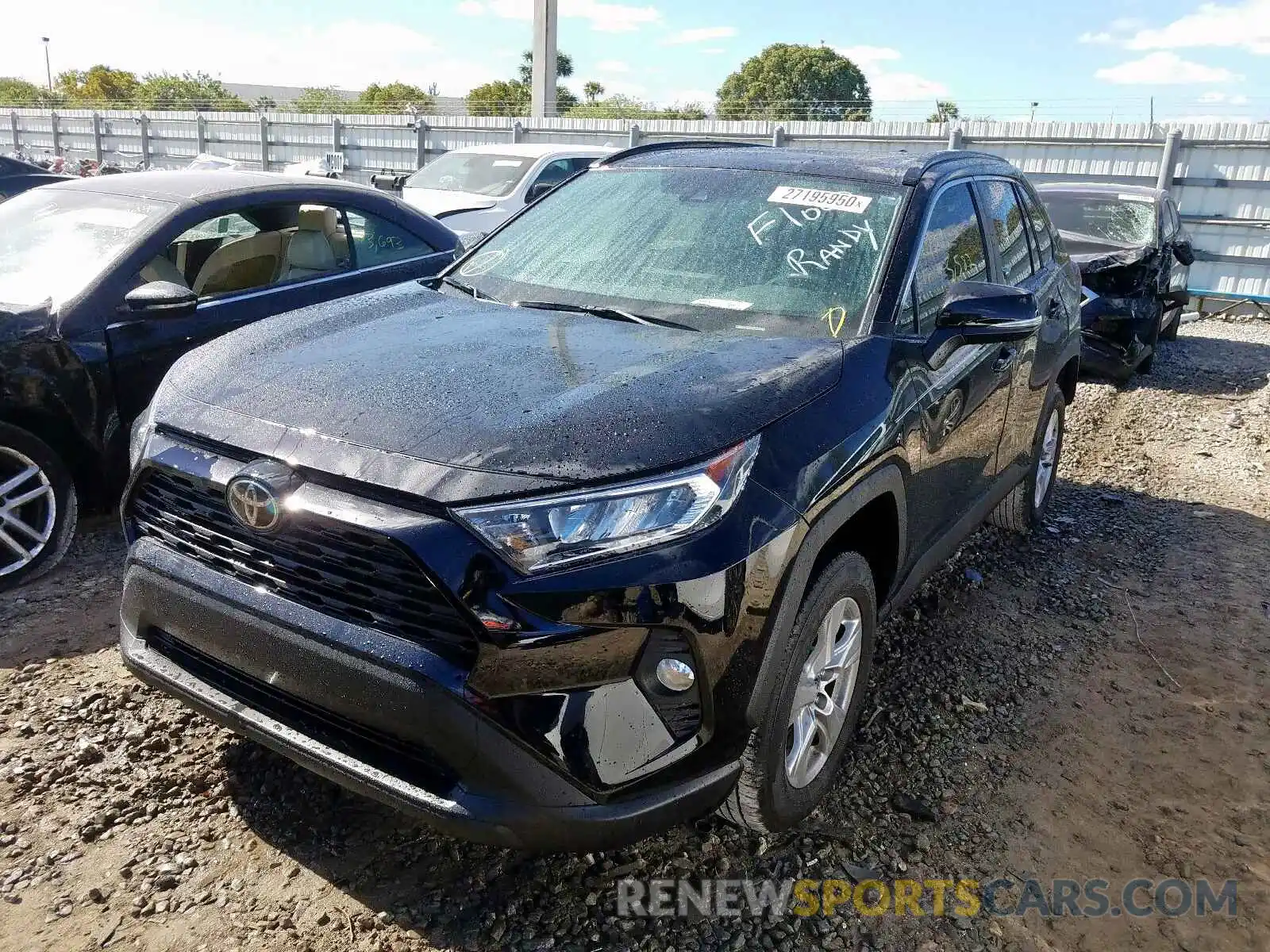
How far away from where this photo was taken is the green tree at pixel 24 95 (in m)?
45.7

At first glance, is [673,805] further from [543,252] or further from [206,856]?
[543,252]

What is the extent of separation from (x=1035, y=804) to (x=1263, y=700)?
1334 mm

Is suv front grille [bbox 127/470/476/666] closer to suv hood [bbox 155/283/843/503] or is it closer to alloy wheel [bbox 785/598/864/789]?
suv hood [bbox 155/283/843/503]

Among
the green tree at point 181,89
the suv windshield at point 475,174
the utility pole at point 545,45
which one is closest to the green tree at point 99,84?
the green tree at point 181,89

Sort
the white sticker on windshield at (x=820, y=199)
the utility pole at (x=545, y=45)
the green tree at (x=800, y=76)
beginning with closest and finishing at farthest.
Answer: the white sticker on windshield at (x=820, y=199) < the utility pole at (x=545, y=45) < the green tree at (x=800, y=76)

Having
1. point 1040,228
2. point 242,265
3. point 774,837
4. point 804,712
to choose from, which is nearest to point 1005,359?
point 1040,228

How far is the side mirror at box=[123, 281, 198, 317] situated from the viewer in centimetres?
387

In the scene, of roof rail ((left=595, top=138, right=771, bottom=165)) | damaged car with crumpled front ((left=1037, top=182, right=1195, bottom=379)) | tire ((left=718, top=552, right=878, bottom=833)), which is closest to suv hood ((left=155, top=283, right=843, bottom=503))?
tire ((left=718, top=552, right=878, bottom=833))

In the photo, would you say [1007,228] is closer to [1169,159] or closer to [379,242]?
[379,242]

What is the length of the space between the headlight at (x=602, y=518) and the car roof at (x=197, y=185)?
338 cm

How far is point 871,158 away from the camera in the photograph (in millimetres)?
3461

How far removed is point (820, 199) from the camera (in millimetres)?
3217

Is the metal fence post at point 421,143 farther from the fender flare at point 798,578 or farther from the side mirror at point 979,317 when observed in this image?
the fender flare at point 798,578

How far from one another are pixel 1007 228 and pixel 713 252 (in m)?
1.65
